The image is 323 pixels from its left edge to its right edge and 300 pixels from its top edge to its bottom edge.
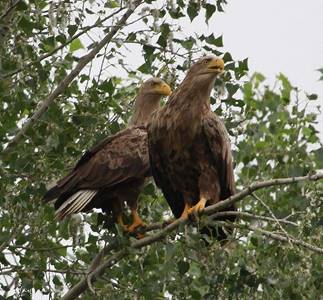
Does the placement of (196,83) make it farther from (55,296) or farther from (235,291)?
(235,291)

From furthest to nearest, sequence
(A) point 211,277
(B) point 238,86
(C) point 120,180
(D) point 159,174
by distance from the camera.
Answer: (C) point 120,180 < (D) point 159,174 < (B) point 238,86 < (A) point 211,277

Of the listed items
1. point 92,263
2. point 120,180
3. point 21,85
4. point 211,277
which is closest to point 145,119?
point 120,180

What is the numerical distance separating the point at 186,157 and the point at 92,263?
0.96 meters

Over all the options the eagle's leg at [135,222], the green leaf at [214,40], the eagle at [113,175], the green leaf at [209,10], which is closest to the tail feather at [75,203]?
the eagle at [113,175]

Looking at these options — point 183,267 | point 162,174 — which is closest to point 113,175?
point 162,174

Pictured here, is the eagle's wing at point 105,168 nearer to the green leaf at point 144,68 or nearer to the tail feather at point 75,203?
the tail feather at point 75,203

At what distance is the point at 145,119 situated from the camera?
870 cm

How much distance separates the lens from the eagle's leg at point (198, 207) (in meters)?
6.52

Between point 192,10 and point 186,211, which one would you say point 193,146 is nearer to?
point 186,211

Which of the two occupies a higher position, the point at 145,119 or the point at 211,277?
the point at 145,119

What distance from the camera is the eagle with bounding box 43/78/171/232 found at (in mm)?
7531

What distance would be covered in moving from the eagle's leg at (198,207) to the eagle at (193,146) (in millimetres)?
17

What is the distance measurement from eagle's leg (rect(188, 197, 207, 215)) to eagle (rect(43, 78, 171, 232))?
76 cm

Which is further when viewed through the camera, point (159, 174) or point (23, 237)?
point (159, 174)
